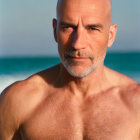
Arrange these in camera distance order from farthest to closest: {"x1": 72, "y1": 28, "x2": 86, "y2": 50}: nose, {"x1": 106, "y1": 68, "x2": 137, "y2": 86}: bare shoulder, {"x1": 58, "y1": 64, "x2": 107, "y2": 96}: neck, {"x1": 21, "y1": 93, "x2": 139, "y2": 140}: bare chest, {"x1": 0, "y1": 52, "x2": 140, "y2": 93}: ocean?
1. {"x1": 0, "y1": 52, "x2": 140, "y2": 93}: ocean
2. {"x1": 106, "y1": 68, "x2": 137, "y2": 86}: bare shoulder
3. {"x1": 58, "y1": 64, "x2": 107, "y2": 96}: neck
4. {"x1": 21, "y1": 93, "x2": 139, "y2": 140}: bare chest
5. {"x1": 72, "y1": 28, "x2": 86, "y2": 50}: nose

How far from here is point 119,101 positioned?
206 cm

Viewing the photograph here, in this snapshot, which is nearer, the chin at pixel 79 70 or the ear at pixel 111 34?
the chin at pixel 79 70

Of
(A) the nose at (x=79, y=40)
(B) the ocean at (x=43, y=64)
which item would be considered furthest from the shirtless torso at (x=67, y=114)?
(B) the ocean at (x=43, y=64)

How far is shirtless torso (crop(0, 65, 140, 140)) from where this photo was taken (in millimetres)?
1961

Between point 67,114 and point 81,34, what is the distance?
0.49 m

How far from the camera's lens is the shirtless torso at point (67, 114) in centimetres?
196

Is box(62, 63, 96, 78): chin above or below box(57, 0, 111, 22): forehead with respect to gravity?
below

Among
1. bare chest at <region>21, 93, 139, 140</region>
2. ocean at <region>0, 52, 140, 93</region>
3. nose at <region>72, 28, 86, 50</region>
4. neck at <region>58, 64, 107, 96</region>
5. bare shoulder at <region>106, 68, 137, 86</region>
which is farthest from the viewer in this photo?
ocean at <region>0, 52, 140, 93</region>

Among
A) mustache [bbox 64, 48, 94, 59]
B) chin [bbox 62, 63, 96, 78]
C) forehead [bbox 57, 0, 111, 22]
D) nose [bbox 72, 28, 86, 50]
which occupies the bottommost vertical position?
chin [bbox 62, 63, 96, 78]

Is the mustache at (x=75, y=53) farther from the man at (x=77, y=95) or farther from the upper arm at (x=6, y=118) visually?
the upper arm at (x=6, y=118)

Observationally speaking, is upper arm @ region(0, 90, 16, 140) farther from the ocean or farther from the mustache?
the ocean

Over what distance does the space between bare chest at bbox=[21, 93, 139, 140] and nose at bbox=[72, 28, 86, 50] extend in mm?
406

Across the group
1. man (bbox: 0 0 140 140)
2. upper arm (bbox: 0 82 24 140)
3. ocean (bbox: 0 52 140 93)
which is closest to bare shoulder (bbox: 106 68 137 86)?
man (bbox: 0 0 140 140)

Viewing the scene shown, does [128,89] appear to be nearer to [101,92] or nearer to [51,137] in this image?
[101,92]
